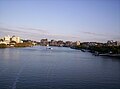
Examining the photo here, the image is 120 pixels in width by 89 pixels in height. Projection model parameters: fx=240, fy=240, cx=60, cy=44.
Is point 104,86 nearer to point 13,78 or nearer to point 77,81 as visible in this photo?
point 77,81

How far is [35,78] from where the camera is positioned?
6.11 meters

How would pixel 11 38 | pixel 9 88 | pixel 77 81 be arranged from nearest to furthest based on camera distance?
1. pixel 9 88
2. pixel 77 81
3. pixel 11 38

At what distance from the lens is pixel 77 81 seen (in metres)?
5.90

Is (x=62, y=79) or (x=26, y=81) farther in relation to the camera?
(x=62, y=79)

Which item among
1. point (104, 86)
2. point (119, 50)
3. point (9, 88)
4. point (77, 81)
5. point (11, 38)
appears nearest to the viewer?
point (9, 88)

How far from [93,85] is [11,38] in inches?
1715

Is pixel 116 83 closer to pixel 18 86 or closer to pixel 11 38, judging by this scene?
pixel 18 86

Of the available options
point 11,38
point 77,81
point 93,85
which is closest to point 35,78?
point 77,81

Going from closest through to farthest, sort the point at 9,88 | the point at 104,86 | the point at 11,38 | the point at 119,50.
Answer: the point at 9,88 < the point at 104,86 < the point at 119,50 < the point at 11,38

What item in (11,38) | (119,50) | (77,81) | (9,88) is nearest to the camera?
(9,88)

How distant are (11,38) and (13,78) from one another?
140 ft

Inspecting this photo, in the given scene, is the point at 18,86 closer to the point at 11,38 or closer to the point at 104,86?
the point at 104,86

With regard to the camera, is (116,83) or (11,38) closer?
(116,83)

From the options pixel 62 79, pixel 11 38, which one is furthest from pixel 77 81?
pixel 11 38
